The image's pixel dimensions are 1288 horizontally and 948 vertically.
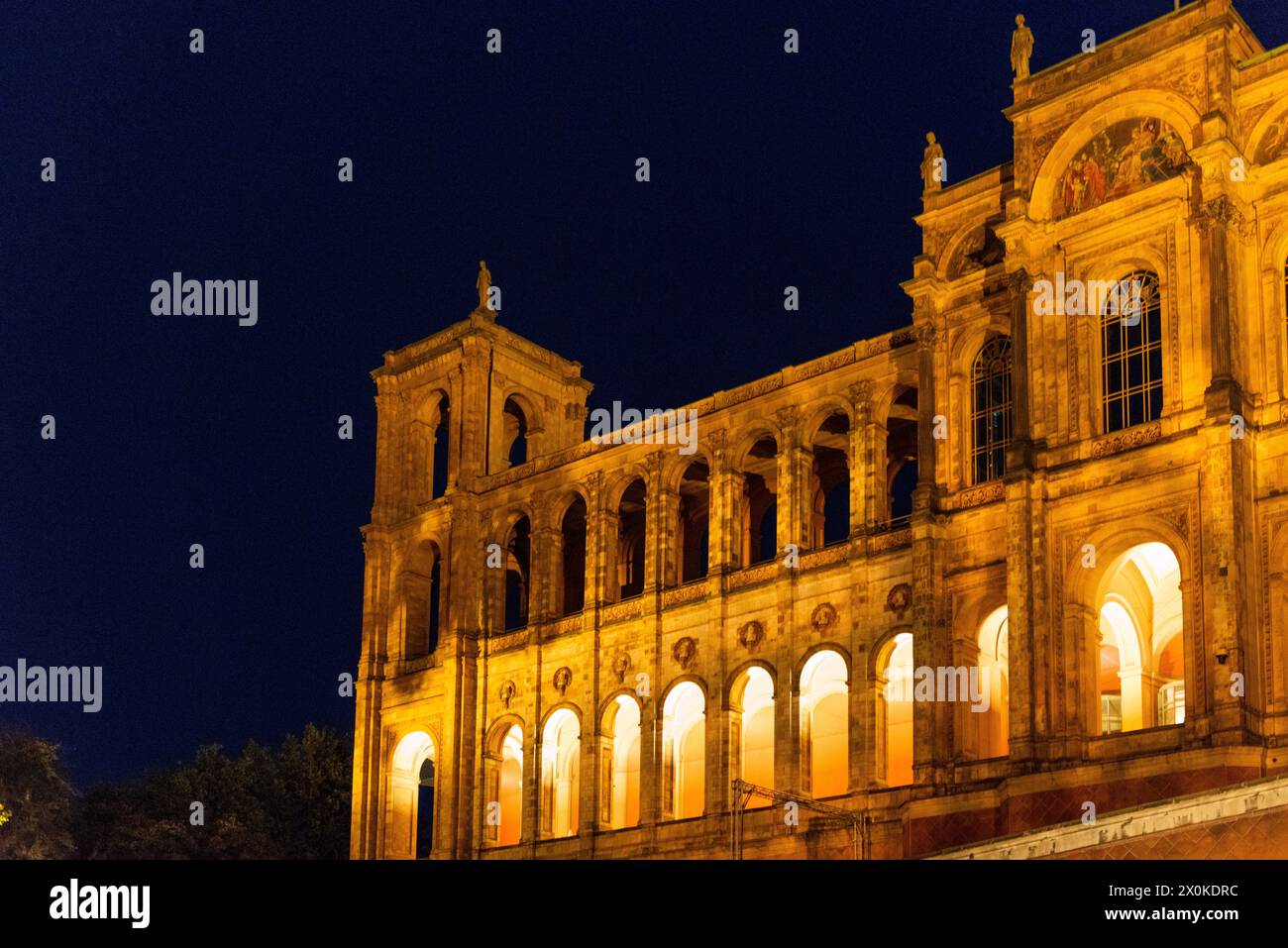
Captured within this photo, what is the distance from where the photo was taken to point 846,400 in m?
59.8

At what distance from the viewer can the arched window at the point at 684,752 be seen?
61.9 m

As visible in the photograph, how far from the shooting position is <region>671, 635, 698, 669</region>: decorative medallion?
203 feet

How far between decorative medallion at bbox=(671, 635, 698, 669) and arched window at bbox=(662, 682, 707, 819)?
0.64 m

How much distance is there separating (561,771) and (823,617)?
1283 cm

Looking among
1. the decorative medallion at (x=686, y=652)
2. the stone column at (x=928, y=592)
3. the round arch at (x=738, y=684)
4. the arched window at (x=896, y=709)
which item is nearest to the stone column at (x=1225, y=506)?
the stone column at (x=928, y=592)

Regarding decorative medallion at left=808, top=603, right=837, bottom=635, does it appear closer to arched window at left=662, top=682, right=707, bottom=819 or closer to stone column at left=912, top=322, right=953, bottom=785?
Result: stone column at left=912, top=322, right=953, bottom=785

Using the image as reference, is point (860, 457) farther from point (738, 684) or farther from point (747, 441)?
point (738, 684)

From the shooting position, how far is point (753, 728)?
6334 cm

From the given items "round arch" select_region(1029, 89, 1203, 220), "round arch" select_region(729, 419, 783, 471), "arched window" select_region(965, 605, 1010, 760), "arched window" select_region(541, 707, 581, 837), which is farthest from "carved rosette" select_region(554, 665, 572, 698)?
"round arch" select_region(1029, 89, 1203, 220)

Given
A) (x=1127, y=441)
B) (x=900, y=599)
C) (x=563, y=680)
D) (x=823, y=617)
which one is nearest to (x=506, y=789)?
(x=563, y=680)

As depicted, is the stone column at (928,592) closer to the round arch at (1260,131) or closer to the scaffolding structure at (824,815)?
the scaffolding structure at (824,815)

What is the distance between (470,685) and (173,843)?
799 inches
